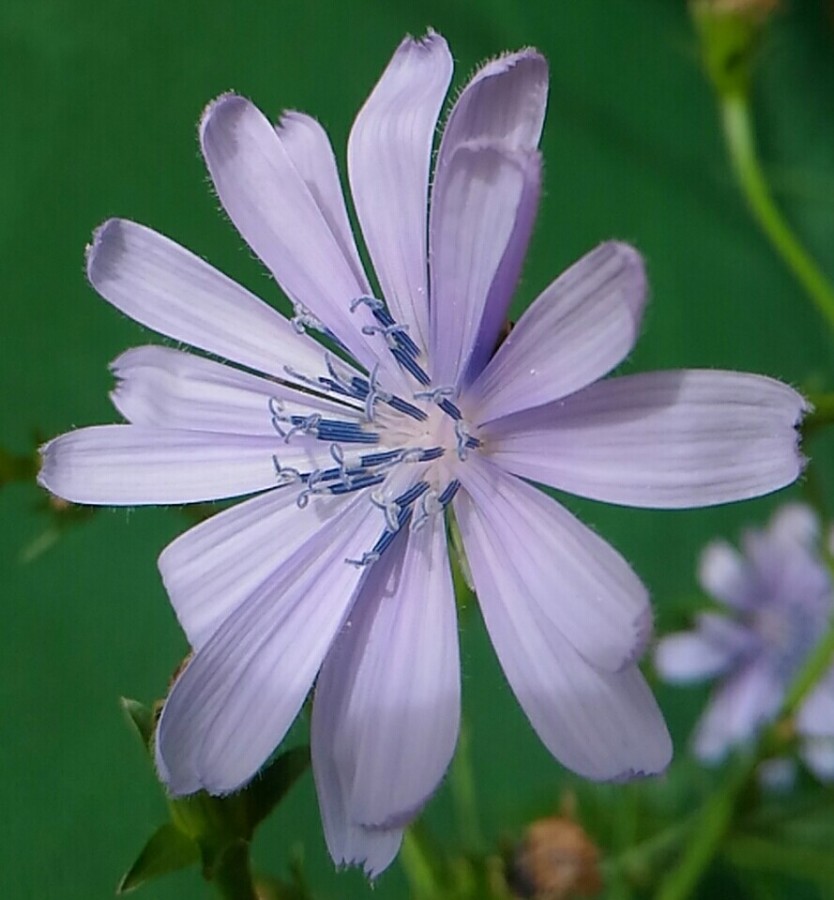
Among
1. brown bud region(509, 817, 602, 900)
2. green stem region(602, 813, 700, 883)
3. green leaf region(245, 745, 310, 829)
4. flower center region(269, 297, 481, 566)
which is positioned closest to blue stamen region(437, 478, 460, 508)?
flower center region(269, 297, 481, 566)

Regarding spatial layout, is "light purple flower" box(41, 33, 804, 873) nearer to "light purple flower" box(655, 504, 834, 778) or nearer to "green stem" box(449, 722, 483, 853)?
"green stem" box(449, 722, 483, 853)

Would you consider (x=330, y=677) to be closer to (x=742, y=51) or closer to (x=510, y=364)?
(x=510, y=364)

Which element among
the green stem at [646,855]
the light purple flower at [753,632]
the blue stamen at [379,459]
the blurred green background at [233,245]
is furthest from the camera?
the light purple flower at [753,632]

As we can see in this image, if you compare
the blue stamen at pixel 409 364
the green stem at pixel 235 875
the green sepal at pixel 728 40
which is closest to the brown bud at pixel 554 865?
the green stem at pixel 235 875

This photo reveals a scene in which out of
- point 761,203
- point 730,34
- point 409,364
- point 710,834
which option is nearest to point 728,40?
point 730,34

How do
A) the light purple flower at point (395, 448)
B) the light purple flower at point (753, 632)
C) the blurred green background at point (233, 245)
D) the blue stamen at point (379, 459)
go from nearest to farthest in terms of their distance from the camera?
the light purple flower at point (395, 448)
the blue stamen at point (379, 459)
the blurred green background at point (233, 245)
the light purple flower at point (753, 632)

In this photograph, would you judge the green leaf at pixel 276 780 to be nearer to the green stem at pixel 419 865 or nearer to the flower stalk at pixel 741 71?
the green stem at pixel 419 865

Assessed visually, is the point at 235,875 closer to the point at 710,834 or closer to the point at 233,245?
the point at 710,834

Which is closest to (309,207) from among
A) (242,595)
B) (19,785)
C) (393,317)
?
(393,317)
